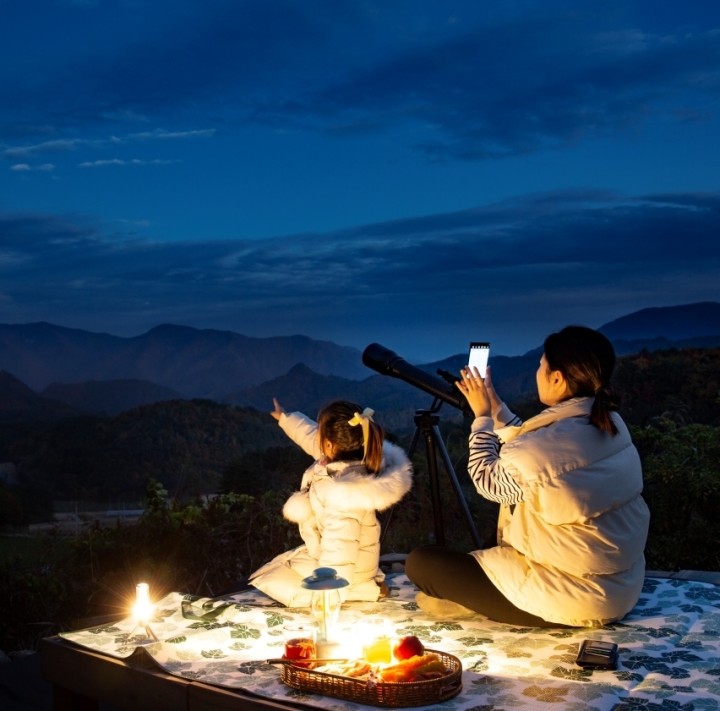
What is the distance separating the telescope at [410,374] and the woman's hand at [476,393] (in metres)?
0.53

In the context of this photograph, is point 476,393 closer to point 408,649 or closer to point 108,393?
point 408,649

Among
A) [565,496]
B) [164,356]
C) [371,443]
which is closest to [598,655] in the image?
[565,496]

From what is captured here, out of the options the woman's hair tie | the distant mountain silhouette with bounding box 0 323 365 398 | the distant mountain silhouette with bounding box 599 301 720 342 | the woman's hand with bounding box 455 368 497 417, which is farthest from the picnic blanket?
the distant mountain silhouette with bounding box 0 323 365 398

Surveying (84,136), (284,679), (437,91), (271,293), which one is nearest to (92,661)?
(284,679)

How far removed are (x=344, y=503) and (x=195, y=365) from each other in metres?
7.62

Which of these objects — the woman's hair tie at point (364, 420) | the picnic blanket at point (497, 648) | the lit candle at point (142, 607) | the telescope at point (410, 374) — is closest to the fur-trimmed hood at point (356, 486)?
the woman's hair tie at point (364, 420)

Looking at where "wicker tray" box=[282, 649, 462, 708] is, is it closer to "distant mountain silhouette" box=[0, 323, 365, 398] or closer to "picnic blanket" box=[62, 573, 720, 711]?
"picnic blanket" box=[62, 573, 720, 711]

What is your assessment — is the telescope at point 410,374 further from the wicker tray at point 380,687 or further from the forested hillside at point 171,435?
the forested hillside at point 171,435

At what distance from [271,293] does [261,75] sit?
3472mm

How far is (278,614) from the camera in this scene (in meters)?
3.28

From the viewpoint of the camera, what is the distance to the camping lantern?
2637 mm

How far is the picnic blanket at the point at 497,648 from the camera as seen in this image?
7.83ft

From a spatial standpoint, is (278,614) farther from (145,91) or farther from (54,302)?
(54,302)

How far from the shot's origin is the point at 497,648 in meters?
2.86
